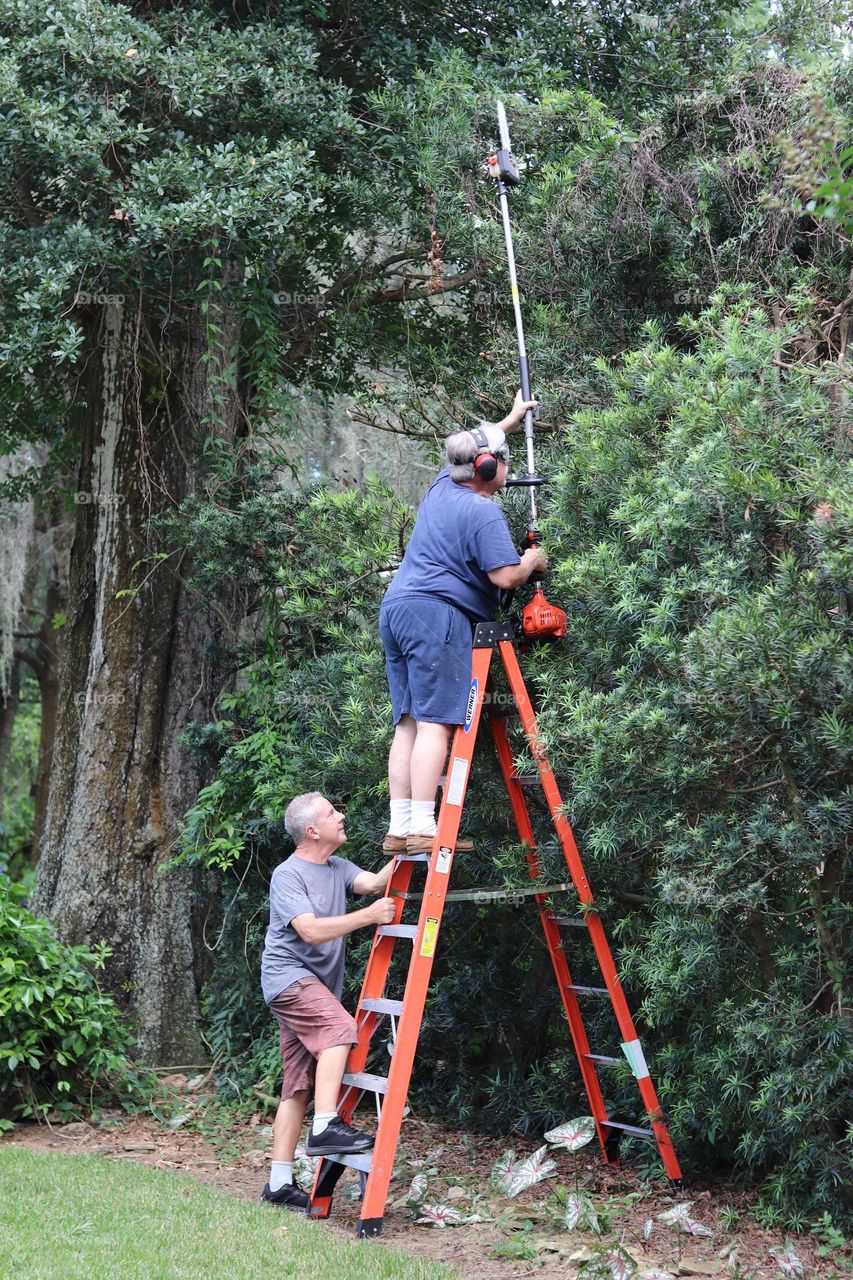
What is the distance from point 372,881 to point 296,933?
395 mm

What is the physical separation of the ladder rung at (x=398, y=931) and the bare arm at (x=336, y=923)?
0.03 metres

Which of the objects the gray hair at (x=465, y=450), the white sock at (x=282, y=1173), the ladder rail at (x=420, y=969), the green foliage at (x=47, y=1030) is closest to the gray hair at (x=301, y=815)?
the ladder rail at (x=420, y=969)

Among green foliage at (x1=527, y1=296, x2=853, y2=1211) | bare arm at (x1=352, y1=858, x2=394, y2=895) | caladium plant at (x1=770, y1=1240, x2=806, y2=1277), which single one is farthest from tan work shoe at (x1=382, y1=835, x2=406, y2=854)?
caladium plant at (x1=770, y1=1240, x2=806, y2=1277)

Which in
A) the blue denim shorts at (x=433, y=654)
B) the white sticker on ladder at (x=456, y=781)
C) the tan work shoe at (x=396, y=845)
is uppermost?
the blue denim shorts at (x=433, y=654)

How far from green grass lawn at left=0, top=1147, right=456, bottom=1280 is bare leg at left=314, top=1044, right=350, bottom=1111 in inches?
17.8

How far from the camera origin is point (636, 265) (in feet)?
22.3

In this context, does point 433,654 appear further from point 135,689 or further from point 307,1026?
point 135,689

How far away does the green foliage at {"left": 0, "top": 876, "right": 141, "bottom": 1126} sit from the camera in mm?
6531

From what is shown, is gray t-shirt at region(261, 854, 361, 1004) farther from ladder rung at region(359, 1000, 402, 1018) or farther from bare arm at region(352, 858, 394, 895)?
ladder rung at region(359, 1000, 402, 1018)

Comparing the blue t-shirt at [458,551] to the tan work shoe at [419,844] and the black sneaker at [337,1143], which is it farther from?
the black sneaker at [337,1143]

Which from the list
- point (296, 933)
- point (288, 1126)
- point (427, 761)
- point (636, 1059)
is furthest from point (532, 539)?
point (288, 1126)

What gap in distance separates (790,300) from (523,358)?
1.27 meters

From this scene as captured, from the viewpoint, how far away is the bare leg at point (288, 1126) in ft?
17.2

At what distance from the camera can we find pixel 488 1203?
527 cm
